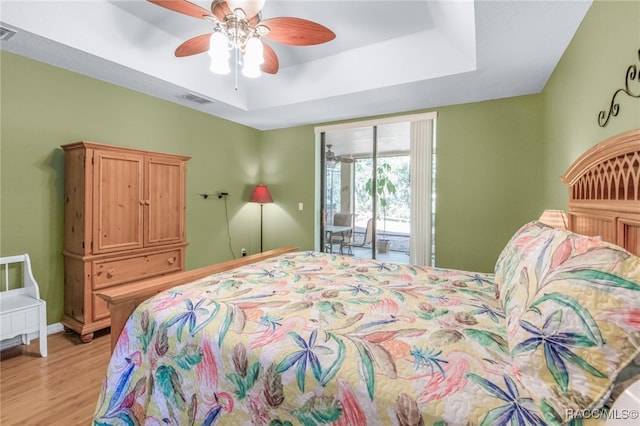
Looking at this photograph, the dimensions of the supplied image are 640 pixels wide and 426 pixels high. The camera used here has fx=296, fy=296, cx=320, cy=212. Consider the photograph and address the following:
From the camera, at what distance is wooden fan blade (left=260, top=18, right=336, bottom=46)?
6.01 ft

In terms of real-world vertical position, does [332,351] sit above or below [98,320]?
above

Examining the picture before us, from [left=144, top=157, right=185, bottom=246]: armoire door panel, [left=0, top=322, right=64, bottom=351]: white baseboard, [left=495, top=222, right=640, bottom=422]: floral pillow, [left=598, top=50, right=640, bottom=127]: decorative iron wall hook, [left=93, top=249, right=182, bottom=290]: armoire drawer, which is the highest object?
[left=598, top=50, right=640, bottom=127]: decorative iron wall hook

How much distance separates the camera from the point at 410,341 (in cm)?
105

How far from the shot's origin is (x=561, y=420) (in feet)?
2.26

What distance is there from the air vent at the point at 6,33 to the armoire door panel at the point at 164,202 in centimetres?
123

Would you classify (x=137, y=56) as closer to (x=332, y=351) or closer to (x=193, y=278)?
(x=193, y=278)

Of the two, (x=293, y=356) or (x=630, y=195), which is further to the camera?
(x=630, y=195)

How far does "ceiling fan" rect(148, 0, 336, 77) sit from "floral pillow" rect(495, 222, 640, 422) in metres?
1.78

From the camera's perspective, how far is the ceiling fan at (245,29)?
1712mm

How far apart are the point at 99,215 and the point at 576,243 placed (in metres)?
3.25

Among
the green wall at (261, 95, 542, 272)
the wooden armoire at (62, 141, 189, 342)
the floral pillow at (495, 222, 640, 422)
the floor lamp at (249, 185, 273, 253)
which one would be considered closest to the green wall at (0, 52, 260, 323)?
the wooden armoire at (62, 141, 189, 342)

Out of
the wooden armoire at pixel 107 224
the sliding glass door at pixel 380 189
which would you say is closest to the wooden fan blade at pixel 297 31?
the wooden armoire at pixel 107 224

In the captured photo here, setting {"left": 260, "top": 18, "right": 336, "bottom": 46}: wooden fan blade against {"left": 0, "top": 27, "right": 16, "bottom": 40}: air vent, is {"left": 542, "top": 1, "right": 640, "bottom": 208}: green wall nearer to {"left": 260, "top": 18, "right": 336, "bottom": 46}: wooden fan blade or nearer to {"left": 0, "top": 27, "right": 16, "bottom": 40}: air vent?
{"left": 260, "top": 18, "right": 336, "bottom": 46}: wooden fan blade

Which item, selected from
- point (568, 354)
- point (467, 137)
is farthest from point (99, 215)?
point (467, 137)
